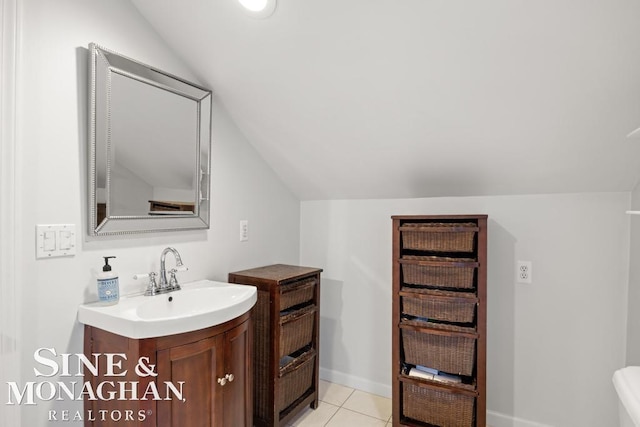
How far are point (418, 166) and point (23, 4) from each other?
1874mm

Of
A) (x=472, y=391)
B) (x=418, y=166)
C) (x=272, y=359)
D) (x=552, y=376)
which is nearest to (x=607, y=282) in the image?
(x=552, y=376)

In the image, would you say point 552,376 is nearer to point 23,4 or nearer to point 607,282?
point 607,282

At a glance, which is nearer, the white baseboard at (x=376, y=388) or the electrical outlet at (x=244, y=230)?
the white baseboard at (x=376, y=388)

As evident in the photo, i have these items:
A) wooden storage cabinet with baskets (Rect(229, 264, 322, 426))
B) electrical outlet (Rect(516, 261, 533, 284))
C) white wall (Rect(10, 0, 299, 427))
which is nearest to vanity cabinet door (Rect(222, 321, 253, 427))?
wooden storage cabinet with baskets (Rect(229, 264, 322, 426))

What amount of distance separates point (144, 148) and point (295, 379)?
1.52m

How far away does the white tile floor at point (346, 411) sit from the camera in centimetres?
205

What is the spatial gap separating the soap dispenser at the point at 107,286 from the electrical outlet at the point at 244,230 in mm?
841

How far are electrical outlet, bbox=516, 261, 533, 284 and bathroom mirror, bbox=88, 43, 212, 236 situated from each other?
1791 mm

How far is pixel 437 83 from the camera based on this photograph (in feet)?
5.07

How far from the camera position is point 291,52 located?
1.61m

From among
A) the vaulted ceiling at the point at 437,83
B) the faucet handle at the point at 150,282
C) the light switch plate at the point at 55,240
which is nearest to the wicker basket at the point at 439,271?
the vaulted ceiling at the point at 437,83

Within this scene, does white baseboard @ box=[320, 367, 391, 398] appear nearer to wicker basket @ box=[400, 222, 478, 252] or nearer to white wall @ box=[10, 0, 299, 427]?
wicker basket @ box=[400, 222, 478, 252]

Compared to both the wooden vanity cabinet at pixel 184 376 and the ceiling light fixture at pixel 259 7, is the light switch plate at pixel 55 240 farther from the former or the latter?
the ceiling light fixture at pixel 259 7

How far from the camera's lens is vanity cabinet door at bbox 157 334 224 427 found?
1243mm
